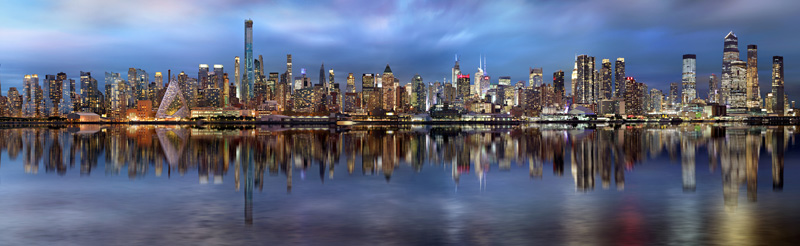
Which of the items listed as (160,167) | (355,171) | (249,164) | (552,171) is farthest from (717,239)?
(160,167)

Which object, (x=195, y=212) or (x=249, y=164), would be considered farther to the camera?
(x=249, y=164)

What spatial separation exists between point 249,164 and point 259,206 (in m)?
15.5

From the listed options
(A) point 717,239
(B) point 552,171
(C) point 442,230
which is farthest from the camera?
(B) point 552,171

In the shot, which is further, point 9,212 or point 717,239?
point 9,212

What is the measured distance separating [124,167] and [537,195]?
24.0 m

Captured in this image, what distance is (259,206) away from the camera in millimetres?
17844

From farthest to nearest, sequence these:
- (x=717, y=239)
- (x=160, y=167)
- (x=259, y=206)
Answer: (x=160, y=167), (x=259, y=206), (x=717, y=239)

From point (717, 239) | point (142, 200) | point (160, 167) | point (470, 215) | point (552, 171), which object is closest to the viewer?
point (717, 239)

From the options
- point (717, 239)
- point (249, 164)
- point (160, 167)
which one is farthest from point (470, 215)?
point (160, 167)

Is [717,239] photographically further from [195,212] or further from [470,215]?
[195,212]

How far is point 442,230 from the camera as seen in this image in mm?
13984

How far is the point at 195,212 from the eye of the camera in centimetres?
1678

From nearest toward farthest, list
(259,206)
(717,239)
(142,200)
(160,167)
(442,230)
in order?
(717,239)
(442,230)
(259,206)
(142,200)
(160,167)

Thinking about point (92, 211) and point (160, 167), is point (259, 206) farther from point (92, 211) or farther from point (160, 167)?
point (160, 167)
